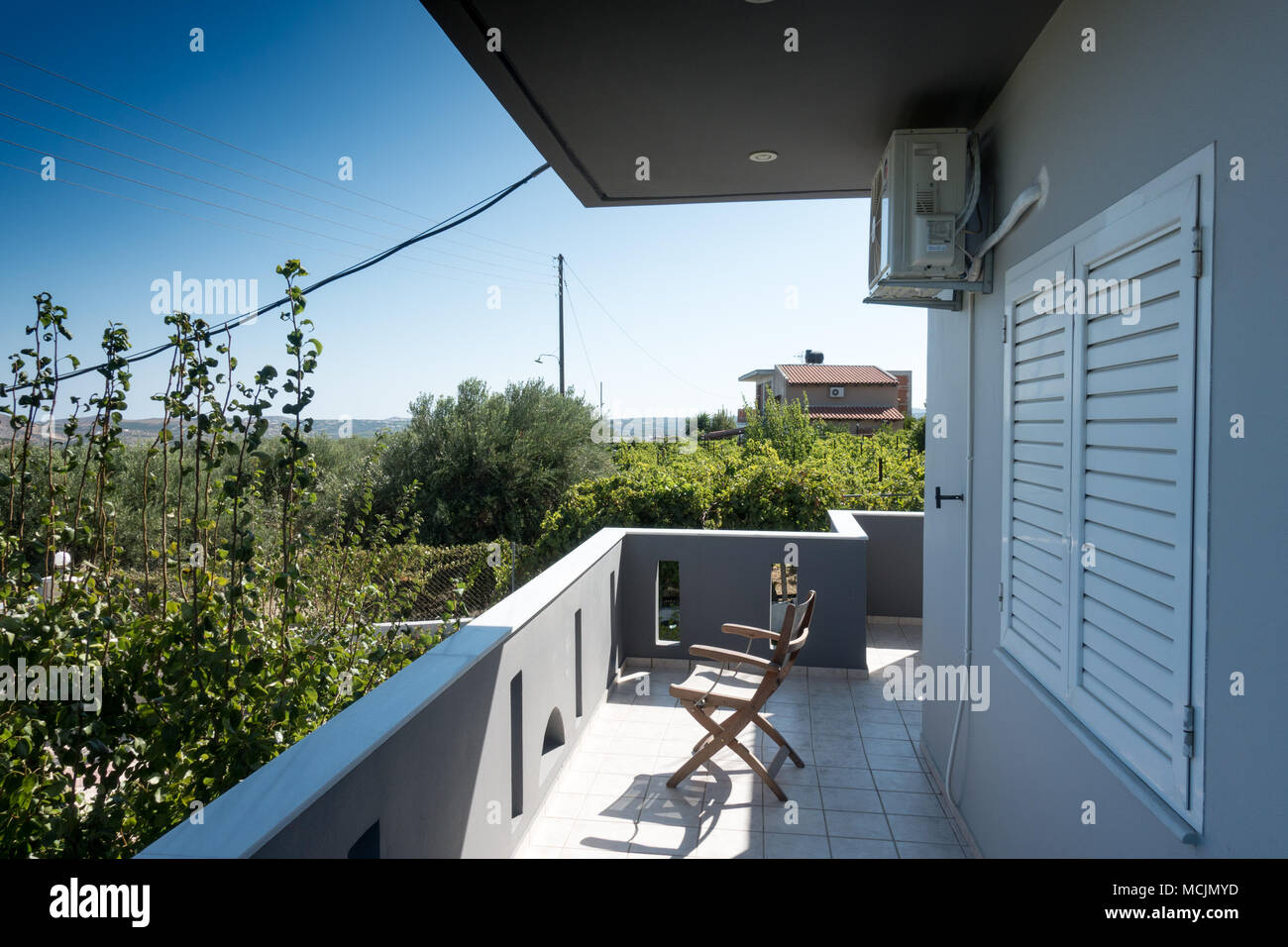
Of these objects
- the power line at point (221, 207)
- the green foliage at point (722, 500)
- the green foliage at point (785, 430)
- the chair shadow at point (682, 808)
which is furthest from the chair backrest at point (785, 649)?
the green foliage at point (785, 430)

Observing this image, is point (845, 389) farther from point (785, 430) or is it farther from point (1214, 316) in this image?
point (1214, 316)

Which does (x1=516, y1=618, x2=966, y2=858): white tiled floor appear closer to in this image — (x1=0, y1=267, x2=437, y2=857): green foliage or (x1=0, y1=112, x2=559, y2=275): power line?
(x1=0, y1=267, x2=437, y2=857): green foliage

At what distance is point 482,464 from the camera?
15.0 m

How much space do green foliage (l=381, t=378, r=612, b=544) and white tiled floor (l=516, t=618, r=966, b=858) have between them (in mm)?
10429

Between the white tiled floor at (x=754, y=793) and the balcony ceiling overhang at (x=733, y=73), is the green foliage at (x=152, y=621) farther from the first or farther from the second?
the white tiled floor at (x=754, y=793)

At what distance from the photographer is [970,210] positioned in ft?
9.60

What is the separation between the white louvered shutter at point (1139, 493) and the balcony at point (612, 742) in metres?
1.60

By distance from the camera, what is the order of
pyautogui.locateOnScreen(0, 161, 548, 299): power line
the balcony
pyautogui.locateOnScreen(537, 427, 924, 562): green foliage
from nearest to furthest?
the balcony, pyautogui.locateOnScreen(537, 427, 924, 562): green foliage, pyautogui.locateOnScreen(0, 161, 548, 299): power line

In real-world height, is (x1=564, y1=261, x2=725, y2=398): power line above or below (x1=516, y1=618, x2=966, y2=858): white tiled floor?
above

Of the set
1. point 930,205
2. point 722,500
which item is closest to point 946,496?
point 930,205

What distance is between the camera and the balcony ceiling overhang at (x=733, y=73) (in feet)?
7.18

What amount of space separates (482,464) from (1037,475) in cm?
1332

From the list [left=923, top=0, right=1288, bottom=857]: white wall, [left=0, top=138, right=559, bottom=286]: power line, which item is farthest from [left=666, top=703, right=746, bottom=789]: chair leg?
[left=0, top=138, right=559, bottom=286]: power line

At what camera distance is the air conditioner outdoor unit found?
2.91 meters
